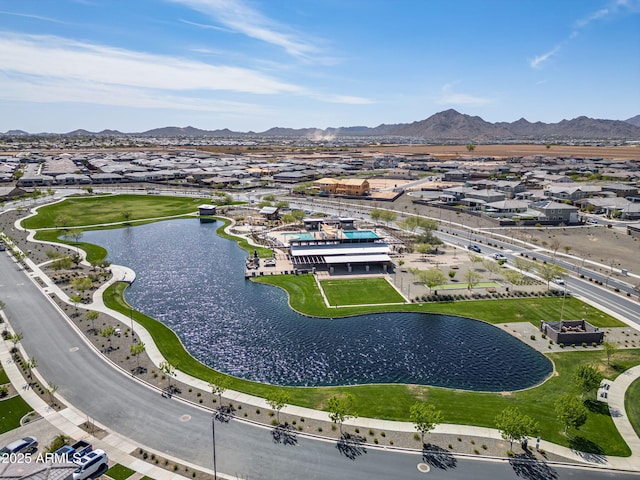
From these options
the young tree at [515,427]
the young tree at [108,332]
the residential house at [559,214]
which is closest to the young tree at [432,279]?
the young tree at [515,427]

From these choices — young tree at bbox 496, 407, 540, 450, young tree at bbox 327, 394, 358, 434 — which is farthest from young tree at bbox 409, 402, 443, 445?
young tree at bbox 327, 394, 358, 434

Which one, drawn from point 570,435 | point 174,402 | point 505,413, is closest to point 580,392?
point 570,435

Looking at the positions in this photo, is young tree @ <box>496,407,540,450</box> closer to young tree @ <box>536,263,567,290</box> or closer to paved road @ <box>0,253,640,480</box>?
paved road @ <box>0,253,640,480</box>

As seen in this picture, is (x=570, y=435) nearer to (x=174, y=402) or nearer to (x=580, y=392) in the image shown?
(x=580, y=392)

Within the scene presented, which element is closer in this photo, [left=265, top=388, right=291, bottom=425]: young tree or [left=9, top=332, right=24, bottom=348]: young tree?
[left=265, top=388, right=291, bottom=425]: young tree

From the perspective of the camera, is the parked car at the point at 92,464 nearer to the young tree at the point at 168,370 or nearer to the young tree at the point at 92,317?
the young tree at the point at 168,370

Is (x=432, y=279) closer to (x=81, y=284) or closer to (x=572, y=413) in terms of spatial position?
(x=572, y=413)
